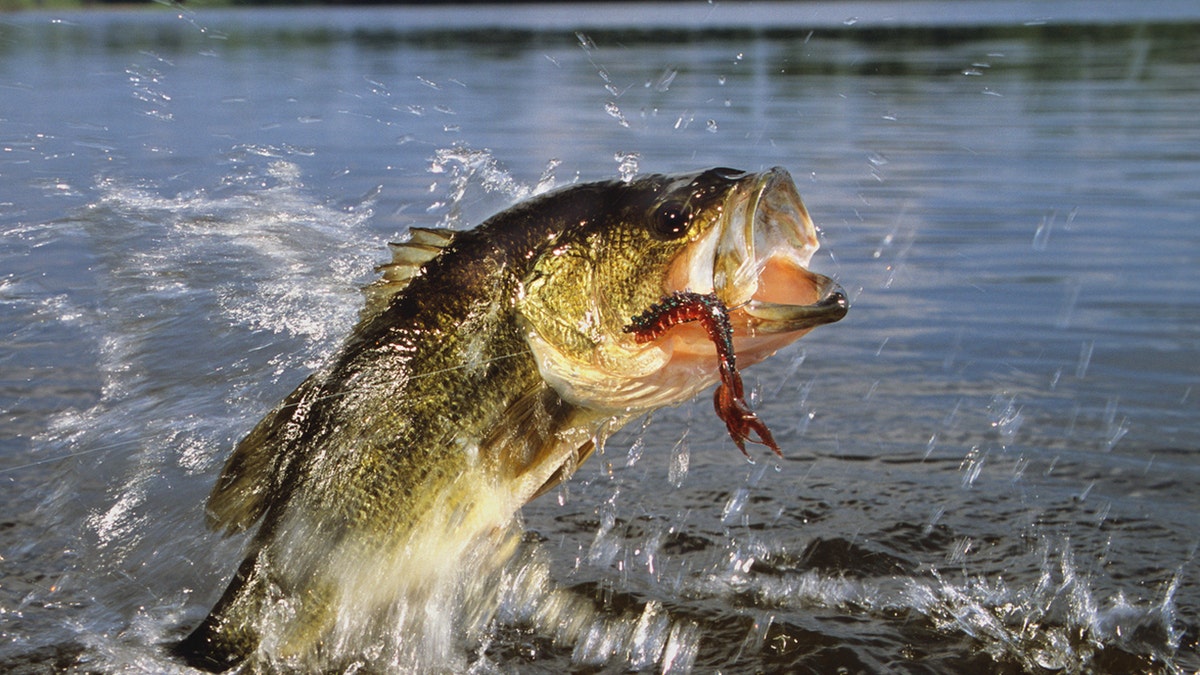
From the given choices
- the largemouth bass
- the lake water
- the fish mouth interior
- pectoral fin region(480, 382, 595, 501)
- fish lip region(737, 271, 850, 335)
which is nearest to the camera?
fish lip region(737, 271, 850, 335)

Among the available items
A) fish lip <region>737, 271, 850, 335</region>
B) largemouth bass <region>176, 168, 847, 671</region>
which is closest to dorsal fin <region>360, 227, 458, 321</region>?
largemouth bass <region>176, 168, 847, 671</region>

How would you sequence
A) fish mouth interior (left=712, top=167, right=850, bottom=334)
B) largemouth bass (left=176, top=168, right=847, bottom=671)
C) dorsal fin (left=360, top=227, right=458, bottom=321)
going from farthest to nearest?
dorsal fin (left=360, top=227, right=458, bottom=321), largemouth bass (left=176, top=168, right=847, bottom=671), fish mouth interior (left=712, top=167, right=850, bottom=334)

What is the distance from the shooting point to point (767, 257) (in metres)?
3.25

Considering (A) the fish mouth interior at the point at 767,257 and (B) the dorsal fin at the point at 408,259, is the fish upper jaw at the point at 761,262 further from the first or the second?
(B) the dorsal fin at the point at 408,259

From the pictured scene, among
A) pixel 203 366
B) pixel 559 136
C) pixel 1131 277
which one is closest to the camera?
pixel 203 366

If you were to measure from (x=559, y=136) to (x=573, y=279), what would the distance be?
1328cm

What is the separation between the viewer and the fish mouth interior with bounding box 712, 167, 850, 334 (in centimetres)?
317

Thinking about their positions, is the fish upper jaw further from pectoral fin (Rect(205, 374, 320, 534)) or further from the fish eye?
pectoral fin (Rect(205, 374, 320, 534))

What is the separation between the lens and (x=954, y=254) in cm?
1016

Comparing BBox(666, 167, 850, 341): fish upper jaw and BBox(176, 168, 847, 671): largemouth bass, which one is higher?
BBox(666, 167, 850, 341): fish upper jaw

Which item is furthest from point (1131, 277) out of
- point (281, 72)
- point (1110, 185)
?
point (281, 72)

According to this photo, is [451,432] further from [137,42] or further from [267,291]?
[137,42]

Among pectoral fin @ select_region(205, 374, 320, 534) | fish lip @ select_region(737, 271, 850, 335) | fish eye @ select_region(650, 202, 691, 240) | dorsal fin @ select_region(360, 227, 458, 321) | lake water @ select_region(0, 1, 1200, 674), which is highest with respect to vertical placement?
fish eye @ select_region(650, 202, 691, 240)

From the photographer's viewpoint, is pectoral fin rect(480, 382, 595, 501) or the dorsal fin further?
the dorsal fin
